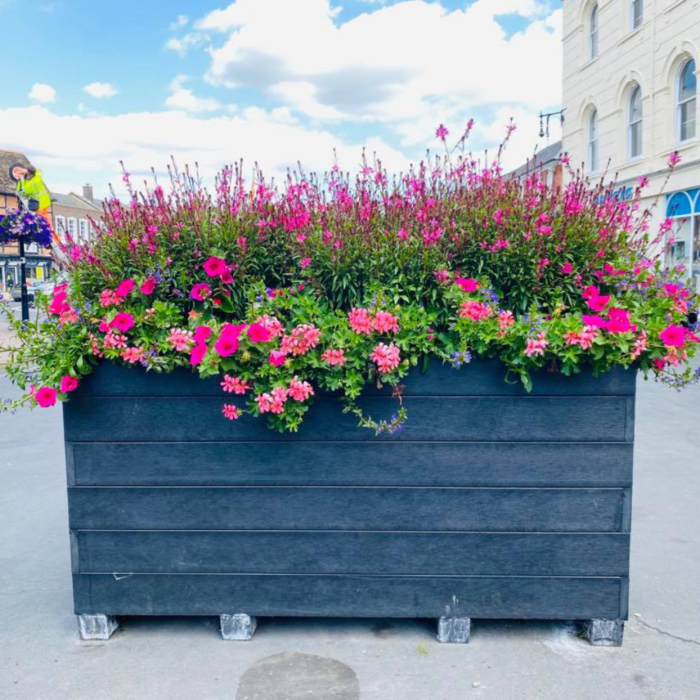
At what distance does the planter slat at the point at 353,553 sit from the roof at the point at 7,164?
52.6m

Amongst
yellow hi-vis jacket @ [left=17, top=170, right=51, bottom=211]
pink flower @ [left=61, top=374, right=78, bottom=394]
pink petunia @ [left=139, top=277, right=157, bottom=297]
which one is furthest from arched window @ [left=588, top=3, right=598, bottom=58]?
pink flower @ [left=61, top=374, right=78, bottom=394]

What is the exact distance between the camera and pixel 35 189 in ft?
52.2

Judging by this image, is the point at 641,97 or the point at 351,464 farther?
the point at 641,97

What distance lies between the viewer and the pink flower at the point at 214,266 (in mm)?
2768

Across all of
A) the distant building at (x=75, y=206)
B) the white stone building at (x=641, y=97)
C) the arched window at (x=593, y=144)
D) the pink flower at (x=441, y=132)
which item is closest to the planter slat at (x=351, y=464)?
the pink flower at (x=441, y=132)

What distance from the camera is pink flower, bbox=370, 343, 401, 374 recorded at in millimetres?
2525

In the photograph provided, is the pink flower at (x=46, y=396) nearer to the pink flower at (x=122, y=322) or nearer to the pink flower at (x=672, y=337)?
the pink flower at (x=122, y=322)

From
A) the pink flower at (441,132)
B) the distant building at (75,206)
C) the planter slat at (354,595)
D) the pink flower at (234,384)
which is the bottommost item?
the planter slat at (354,595)

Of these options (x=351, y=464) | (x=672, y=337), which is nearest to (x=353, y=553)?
(x=351, y=464)

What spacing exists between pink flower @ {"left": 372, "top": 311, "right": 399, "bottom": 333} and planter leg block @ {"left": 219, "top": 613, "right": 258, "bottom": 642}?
1377 millimetres

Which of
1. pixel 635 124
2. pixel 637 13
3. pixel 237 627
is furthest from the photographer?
pixel 635 124

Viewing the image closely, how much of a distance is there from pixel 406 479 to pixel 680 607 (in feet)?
5.27

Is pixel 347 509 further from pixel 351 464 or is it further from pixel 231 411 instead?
pixel 231 411

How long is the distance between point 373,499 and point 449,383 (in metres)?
0.58
